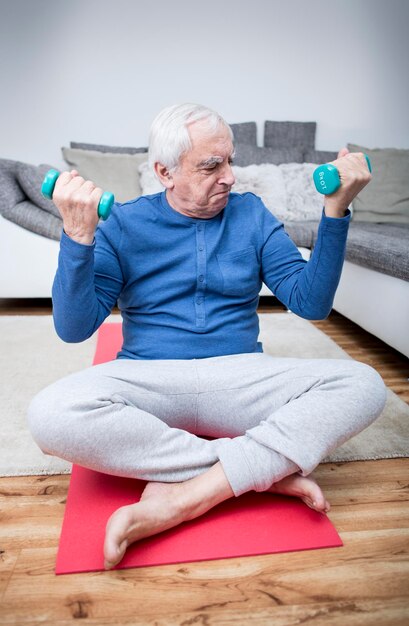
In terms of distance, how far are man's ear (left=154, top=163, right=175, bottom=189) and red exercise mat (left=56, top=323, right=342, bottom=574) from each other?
27.9 inches

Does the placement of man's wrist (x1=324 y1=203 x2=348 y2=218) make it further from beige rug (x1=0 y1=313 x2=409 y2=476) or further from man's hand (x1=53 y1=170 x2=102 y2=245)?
beige rug (x1=0 y1=313 x2=409 y2=476)

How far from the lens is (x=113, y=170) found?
10.7ft

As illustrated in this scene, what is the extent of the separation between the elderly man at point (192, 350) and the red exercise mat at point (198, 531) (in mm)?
35

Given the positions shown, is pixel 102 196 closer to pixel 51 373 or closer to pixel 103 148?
pixel 51 373

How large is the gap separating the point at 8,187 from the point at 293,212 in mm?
1755

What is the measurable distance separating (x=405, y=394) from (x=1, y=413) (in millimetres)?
1348

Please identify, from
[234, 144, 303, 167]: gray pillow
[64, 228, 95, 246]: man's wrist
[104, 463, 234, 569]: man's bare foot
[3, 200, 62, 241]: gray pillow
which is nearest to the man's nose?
[64, 228, 95, 246]: man's wrist

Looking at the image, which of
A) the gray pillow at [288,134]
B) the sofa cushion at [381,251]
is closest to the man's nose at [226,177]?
the sofa cushion at [381,251]

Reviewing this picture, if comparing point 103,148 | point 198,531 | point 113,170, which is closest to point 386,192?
point 113,170

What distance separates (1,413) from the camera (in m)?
1.50

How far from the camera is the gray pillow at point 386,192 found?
337 cm

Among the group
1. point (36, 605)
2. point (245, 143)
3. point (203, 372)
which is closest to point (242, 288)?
point (203, 372)

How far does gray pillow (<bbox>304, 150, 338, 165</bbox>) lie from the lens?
3611 mm

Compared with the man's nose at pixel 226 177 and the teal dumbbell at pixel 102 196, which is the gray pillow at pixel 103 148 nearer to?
the man's nose at pixel 226 177
